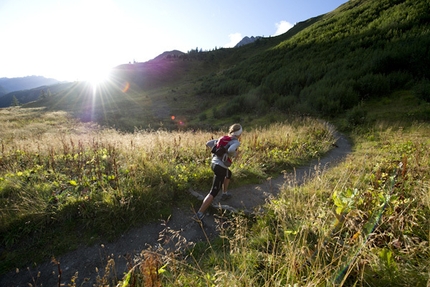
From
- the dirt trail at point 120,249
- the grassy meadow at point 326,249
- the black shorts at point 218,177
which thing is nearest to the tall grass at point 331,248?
the grassy meadow at point 326,249

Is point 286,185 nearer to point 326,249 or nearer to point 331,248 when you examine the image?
point 331,248

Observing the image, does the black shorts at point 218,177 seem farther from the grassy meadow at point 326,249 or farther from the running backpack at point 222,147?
the grassy meadow at point 326,249

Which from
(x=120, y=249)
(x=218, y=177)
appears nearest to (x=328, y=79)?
(x=218, y=177)

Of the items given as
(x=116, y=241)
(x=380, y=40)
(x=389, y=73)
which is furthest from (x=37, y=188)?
(x=380, y=40)

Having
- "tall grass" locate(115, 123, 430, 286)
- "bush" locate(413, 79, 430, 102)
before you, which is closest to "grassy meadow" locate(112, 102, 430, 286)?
"tall grass" locate(115, 123, 430, 286)

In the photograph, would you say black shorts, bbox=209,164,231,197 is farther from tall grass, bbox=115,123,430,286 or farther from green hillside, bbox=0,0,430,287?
tall grass, bbox=115,123,430,286

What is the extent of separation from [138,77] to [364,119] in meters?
59.9

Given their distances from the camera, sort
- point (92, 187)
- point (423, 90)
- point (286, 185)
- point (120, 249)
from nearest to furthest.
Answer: point (120, 249), point (92, 187), point (286, 185), point (423, 90)

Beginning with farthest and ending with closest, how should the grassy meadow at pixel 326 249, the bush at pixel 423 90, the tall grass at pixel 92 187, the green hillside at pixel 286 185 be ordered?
the bush at pixel 423 90
the tall grass at pixel 92 187
the green hillside at pixel 286 185
the grassy meadow at pixel 326 249

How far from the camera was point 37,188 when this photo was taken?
4.54 metres

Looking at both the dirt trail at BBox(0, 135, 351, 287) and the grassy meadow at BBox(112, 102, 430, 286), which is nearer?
the grassy meadow at BBox(112, 102, 430, 286)

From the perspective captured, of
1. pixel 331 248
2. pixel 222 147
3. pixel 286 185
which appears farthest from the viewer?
pixel 286 185

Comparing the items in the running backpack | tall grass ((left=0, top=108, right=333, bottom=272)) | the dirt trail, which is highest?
the running backpack

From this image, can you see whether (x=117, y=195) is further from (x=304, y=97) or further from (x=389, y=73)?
(x=389, y=73)
